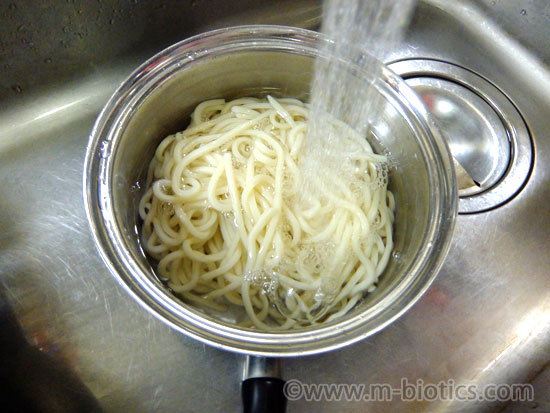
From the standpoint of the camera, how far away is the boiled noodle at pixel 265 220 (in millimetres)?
913

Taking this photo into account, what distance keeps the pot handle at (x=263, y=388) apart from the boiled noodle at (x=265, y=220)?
83mm

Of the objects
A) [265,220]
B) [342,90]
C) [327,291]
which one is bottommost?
[327,291]

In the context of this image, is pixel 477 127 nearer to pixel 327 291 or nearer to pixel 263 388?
pixel 327 291

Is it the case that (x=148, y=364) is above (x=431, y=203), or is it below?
below

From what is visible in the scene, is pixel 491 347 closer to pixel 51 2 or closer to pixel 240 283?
pixel 240 283

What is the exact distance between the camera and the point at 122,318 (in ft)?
3.23

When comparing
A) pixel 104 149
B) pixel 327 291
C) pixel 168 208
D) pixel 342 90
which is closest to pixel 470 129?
pixel 342 90

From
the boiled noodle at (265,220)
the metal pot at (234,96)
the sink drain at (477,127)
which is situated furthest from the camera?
the sink drain at (477,127)

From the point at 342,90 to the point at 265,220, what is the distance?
34 centimetres

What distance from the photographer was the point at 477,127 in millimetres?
1194

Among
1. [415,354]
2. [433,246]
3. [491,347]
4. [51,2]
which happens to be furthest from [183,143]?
[491,347]

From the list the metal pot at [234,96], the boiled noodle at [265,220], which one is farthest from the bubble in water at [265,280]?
the metal pot at [234,96]

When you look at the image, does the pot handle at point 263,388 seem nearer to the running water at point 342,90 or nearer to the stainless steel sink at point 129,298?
the stainless steel sink at point 129,298

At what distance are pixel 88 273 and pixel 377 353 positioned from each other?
0.68m
